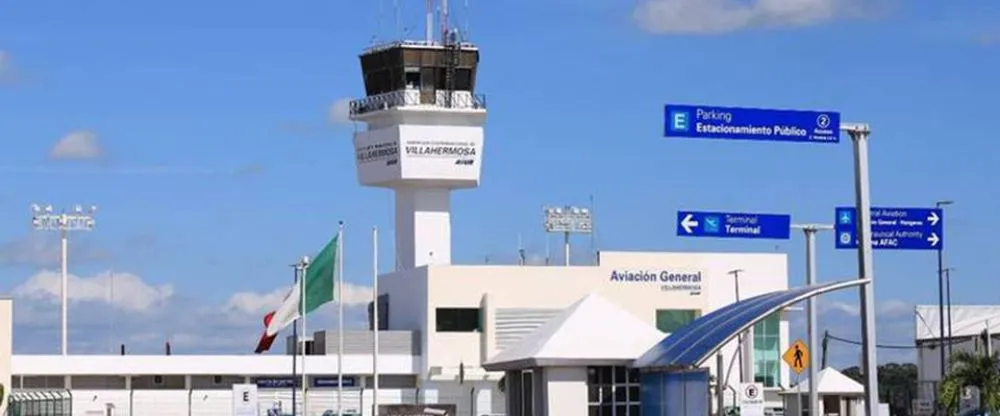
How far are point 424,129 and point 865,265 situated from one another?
69.6 meters

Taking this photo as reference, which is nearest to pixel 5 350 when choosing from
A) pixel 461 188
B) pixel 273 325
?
pixel 273 325

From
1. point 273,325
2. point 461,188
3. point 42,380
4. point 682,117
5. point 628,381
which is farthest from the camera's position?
point 461,188

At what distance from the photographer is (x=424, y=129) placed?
10812cm

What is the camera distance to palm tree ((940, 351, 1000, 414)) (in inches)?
2442

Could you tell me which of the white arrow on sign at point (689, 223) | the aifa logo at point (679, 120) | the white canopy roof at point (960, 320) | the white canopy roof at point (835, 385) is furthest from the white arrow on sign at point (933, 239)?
the white canopy roof at point (960, 320)

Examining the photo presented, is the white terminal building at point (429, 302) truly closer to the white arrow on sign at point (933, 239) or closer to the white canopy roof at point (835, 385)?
the white canopy roof at point (835, 385)

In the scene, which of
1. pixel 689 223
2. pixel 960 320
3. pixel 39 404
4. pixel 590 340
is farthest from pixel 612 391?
pixel 960 320

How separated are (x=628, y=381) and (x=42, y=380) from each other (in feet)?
179

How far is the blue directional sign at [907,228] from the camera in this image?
40875 mm

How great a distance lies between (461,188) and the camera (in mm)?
110875

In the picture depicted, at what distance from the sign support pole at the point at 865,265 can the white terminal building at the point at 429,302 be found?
205 feet

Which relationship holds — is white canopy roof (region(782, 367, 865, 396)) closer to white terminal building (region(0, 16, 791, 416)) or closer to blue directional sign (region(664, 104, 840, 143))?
white terminal building (region(0, 16, 791, 416))

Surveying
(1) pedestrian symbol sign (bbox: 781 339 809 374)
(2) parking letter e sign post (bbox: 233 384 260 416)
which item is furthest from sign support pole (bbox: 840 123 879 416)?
(2) parking letter e sign post (bbox: 233 384 260 416)

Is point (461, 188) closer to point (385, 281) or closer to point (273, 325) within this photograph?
point (385, 281)
